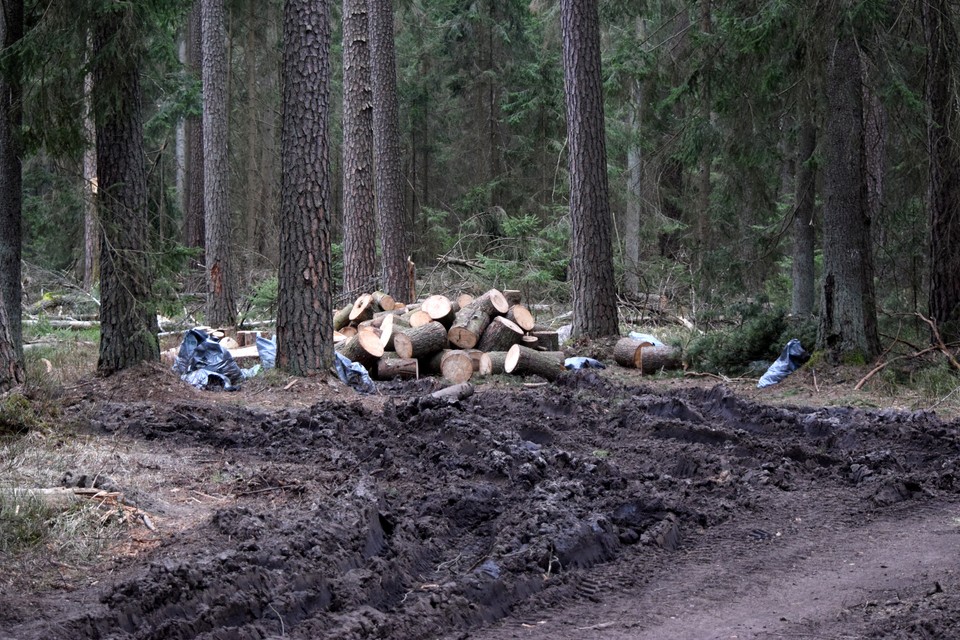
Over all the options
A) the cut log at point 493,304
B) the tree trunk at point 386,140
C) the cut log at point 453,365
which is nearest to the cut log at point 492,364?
the cut log at point 453,365

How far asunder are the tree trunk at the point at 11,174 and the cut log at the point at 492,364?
6.04m

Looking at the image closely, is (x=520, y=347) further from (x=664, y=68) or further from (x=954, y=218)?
(x=664, y=68)

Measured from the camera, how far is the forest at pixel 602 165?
9953 mm

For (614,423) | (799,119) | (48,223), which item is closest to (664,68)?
(799,119)

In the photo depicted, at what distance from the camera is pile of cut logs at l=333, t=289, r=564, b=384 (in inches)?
505

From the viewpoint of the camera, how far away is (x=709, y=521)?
5.90 metres

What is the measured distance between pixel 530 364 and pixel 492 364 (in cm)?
63

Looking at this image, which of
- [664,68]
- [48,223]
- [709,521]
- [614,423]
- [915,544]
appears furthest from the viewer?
[48,223]

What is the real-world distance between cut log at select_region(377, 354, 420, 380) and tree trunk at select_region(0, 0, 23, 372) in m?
4.73

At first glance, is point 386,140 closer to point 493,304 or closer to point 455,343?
point 493,304

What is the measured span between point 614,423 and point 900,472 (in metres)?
2.71

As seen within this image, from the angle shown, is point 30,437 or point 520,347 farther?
point 520,347

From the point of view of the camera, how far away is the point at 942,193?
11.6 meters

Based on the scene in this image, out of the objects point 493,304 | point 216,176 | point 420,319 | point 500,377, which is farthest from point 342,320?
point 216,176
